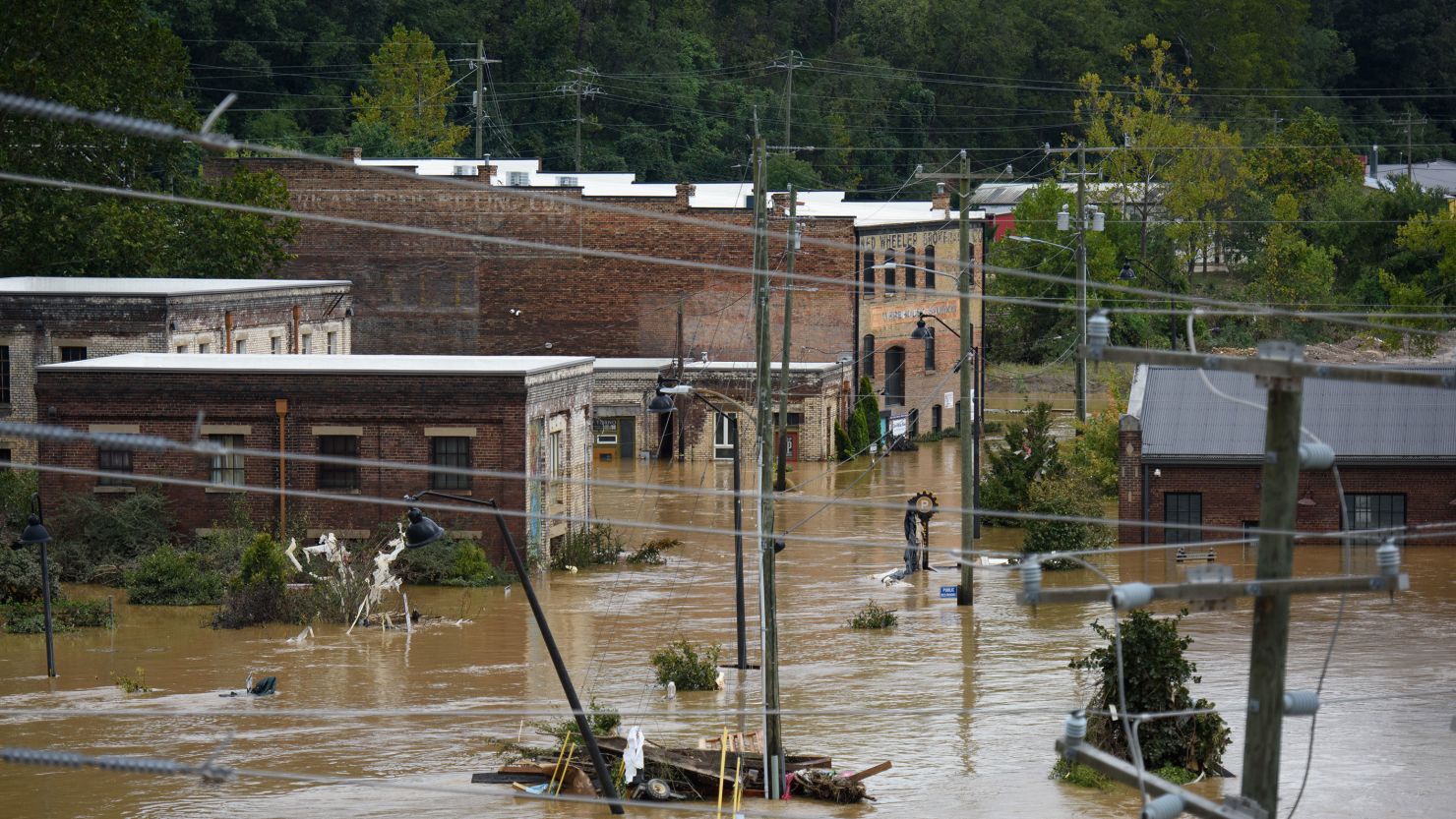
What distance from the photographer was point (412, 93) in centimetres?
9244

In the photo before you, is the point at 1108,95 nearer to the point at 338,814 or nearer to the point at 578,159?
the point at 578,159

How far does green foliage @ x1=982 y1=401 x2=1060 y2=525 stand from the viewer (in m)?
46.7

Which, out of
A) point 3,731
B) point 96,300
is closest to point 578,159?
point 96,300

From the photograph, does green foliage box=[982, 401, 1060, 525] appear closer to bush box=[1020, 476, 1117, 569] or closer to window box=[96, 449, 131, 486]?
bush box=[1020, 476, 1117, 569]

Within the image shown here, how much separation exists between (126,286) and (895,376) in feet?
83.0

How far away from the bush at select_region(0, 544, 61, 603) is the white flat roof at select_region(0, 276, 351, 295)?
32.1ft

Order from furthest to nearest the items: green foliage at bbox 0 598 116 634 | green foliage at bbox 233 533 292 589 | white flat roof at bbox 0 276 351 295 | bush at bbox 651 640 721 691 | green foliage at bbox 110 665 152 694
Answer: white flat roof at bbox 0 276 351 295
green foliage at bbox 233 533 292 589
green foliage at bbox 0 598 116 634
green foliage at bbox 110 665 152 694
bush at bbox 651 640 721 691

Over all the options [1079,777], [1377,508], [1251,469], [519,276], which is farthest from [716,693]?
[519,276]

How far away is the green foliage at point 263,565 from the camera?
36.4m

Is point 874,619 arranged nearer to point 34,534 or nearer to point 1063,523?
point 1063,523

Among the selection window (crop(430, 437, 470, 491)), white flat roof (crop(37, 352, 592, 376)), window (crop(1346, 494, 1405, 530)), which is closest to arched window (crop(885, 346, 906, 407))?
white flat roof (crop(37, 352, 592, 376))

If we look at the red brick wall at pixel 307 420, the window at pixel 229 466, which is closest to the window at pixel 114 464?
the red brick wall at pixel 307 420

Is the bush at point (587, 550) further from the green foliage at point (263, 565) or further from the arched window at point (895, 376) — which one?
the arched window at point (895, 376)

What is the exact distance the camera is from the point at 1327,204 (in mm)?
82625
